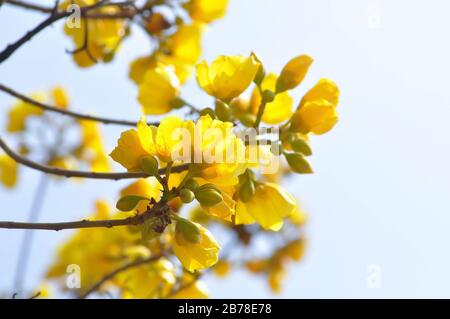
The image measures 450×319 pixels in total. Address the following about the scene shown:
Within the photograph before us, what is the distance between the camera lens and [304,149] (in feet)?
8.11

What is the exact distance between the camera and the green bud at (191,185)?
2018mm

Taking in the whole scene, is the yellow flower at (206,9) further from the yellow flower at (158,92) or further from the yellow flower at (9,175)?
the yellow flower at (9,175)

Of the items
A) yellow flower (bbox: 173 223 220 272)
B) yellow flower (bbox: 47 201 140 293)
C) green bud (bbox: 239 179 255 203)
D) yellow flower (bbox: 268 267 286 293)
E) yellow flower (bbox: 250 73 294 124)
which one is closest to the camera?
yellow flower (bbox: 173 223 220 272)

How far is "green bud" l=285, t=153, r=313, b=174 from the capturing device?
2.44 m

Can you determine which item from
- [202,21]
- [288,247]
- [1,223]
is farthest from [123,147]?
[288,247]

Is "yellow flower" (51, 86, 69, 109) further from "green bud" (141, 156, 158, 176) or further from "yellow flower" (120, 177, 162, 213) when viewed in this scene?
"green bud" (141, 156, 158, 176)

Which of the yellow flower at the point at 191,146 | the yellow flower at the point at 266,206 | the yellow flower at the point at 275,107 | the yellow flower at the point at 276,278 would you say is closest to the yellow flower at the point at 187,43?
the yellow flower at the point at 275,107

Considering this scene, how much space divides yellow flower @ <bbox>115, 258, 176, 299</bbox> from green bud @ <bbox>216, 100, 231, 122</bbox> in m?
1.02

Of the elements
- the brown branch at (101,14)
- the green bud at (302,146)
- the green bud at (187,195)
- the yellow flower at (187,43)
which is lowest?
the green bud at (187,195)

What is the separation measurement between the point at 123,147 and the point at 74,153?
11.2 feet

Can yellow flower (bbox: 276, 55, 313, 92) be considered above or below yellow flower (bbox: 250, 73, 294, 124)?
above

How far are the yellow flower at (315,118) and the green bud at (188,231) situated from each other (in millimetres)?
630

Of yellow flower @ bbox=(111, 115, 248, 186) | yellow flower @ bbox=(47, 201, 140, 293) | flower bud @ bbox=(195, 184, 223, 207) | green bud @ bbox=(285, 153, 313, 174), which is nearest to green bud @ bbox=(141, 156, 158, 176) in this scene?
yellow flower @ bbox=(111, 115, 248, 186)
